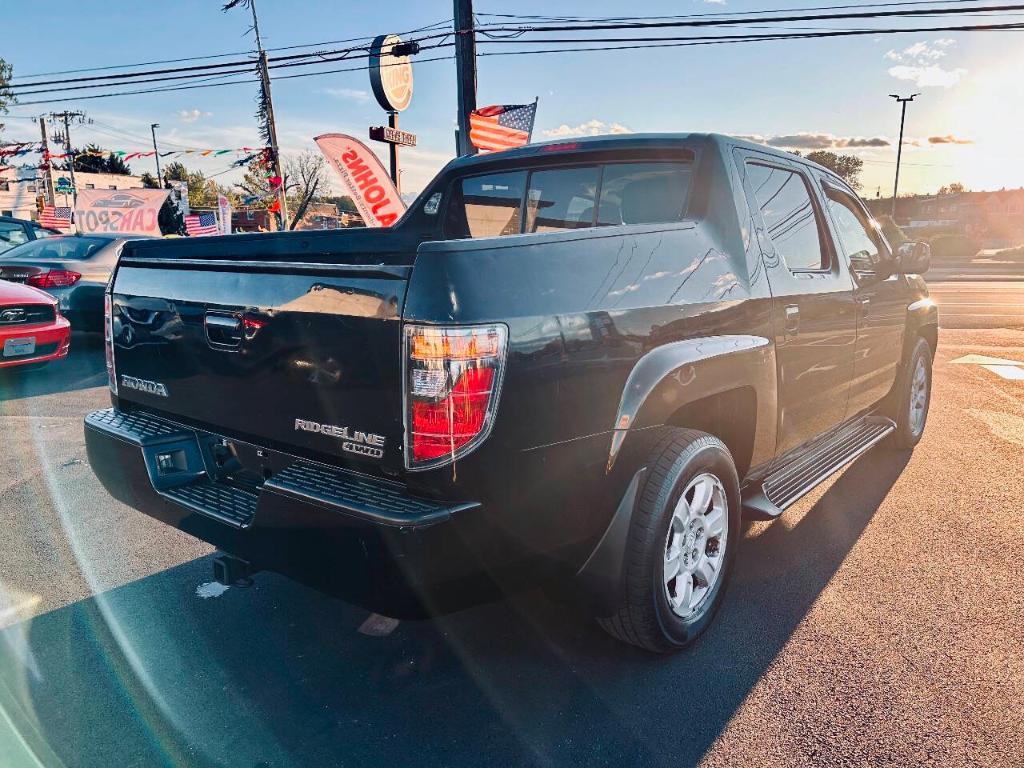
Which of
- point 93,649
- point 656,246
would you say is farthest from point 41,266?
point 656,246

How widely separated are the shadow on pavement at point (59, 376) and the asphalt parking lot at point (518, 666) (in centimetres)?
390

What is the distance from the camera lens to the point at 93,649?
2.88 meters

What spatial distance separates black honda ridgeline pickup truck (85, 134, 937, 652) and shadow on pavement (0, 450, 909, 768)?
10.0 inches

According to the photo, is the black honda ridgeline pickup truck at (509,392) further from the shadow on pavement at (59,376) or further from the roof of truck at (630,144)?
the shadow on pavement at (59,376)

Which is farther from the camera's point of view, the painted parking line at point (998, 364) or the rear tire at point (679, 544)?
the painted parking line at point (998, 364)

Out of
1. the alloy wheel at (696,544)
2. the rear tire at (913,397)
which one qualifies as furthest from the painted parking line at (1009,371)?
the alloy wheel at (696,544)

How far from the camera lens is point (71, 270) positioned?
9273 mm

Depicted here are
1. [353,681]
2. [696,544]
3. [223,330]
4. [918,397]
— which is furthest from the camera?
[918,397]

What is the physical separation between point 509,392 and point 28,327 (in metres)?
7.00

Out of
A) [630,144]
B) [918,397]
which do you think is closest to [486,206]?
[630,144]

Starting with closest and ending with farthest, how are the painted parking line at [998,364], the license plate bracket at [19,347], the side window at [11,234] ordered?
the license plate bracket at [19,347] → the painted parking line at [998,364] → the side window at [11,234]

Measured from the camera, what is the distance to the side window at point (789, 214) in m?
3.37

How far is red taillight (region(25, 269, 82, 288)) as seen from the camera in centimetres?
910

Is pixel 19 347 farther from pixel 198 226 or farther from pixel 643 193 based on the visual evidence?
pixel 198 226
